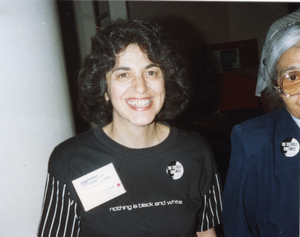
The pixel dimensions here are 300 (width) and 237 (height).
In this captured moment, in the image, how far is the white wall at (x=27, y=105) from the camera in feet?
3.48

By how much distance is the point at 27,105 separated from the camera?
3.69 ft

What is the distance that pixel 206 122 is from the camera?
304 cm

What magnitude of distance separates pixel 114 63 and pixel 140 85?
19 cm

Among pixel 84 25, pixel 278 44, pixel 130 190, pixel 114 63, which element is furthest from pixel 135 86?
pixel 84 25

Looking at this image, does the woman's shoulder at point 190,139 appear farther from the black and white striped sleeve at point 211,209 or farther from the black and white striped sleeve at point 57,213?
the black and white striped sleeve at point 57,213

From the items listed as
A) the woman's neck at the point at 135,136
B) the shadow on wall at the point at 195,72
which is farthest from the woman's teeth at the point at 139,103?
the shadow on wall at the point at 195,72

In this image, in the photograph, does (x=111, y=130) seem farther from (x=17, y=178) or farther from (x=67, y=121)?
(x=17, y=178)

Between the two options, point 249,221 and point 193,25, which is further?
point 193,25

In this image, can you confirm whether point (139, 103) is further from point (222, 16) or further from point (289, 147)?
point (222, 16)

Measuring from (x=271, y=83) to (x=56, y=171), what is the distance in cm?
121

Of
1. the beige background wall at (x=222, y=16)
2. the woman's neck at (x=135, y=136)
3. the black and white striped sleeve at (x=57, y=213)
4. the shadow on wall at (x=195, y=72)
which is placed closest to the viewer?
the black and white striped sleeve at (x=57, y=213)

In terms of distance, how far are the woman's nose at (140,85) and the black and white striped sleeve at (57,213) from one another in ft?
2.04

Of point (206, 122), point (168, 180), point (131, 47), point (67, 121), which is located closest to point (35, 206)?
point (67, 121)

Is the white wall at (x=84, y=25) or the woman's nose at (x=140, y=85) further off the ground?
the white wall at (x=84, y=25)
